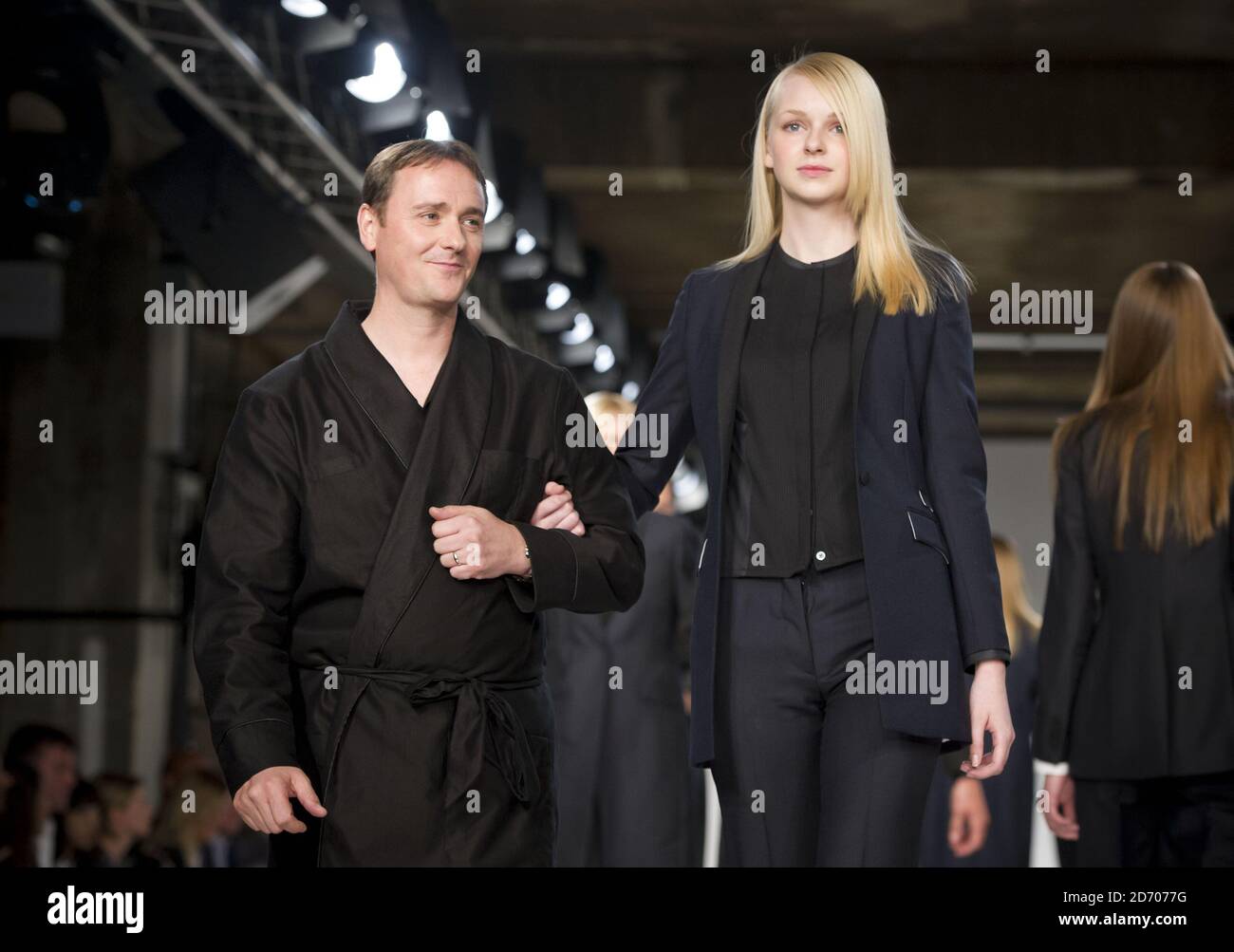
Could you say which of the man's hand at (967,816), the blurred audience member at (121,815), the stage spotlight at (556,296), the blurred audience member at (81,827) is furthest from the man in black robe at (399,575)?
the stage spotlight at (556,296)

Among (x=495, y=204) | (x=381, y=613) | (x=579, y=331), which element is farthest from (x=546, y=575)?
(x=579, y=331)

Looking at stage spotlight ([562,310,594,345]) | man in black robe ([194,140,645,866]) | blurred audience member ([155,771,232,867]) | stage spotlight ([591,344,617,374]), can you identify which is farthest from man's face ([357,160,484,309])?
stage spotlight ([591,344,617,374])

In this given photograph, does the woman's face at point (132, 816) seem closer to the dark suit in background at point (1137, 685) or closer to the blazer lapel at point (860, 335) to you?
the dark suit in background at point (1137, 685)

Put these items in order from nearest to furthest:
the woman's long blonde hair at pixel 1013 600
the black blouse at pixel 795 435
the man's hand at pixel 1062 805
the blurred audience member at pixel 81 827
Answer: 1. the black blouse at pixel 795 435
2. the man's hand at pixel 1062 805
3. the woman's long blonde hair at pixel 1013 600
4. the blurred audience member at pixel 81 827

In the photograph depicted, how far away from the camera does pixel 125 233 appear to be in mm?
9227

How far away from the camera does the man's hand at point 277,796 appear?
7.36 feet

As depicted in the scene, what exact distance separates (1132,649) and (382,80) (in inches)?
117

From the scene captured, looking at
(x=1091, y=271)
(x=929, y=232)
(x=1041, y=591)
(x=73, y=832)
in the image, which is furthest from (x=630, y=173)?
(x=1041, y=591)

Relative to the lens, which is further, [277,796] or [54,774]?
[54,774]

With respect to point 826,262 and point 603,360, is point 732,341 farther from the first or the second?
point 603,360

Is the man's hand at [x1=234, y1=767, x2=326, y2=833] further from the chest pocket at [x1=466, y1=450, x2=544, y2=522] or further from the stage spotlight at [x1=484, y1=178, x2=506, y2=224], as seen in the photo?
the stage spotlight at [x1=484, y1=178, x2=506, y2=224]

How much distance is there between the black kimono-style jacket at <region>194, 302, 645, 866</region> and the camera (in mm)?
2303

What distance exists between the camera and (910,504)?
2348 millimetres

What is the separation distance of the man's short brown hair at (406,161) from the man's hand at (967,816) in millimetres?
2972
